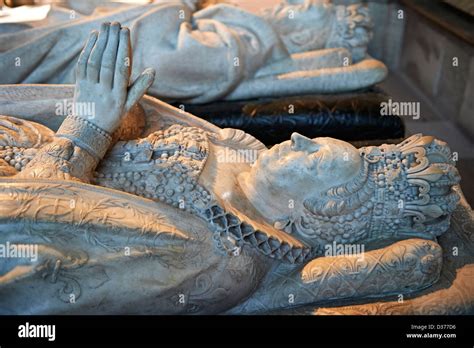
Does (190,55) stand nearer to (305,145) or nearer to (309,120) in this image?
(309,120)

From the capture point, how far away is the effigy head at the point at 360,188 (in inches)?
63.5

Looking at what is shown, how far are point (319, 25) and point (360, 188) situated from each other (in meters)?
1.63

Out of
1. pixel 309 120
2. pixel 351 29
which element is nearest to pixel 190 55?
pixel 309 120

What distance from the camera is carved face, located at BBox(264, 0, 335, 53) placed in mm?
2973

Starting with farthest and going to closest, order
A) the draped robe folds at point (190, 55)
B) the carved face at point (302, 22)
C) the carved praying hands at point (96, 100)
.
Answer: the carved face at point (302, 22)
the draped robe folds at point (190, 55)
the carved praying hands at point (96, 100)

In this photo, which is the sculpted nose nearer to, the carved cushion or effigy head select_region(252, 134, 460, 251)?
effigy head select_region(252, 134, 460, 251)

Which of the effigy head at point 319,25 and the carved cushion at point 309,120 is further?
the effigy head at point 319,25

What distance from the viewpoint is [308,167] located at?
5.32 ft

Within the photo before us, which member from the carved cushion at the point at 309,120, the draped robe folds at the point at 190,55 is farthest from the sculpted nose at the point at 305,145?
the draped robe folds at the point at 190,55

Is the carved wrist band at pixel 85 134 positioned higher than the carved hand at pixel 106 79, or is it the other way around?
the carved hand at pixel 106 79

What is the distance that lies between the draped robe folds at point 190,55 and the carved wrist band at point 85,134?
1058 millimetres

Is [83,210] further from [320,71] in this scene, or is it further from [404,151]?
[320,71]

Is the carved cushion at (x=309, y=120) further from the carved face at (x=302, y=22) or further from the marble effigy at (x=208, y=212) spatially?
the marble effigy at (x=208, y=212)

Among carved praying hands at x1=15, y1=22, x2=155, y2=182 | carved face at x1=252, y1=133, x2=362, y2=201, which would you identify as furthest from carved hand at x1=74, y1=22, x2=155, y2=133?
carved face at x1=252, y1=133, x2=362, y2=201
